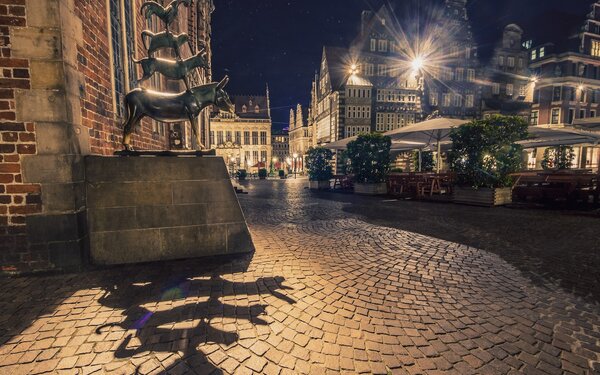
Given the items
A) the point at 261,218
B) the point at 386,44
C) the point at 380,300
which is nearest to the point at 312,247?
the point at 380,300

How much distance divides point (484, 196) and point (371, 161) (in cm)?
514

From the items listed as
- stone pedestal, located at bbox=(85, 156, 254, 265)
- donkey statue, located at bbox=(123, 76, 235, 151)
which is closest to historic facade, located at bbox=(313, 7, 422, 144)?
donkey statue, located at bbox=(123, 76, 235, 151)

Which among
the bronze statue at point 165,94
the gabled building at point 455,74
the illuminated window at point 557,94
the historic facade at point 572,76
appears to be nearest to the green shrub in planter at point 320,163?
the bronze statue at point 165,94

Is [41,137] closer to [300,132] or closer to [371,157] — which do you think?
[371,157]

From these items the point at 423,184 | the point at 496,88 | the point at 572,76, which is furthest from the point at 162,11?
the point at 572,76

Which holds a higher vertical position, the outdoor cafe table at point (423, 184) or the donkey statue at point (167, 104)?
the donkey statue at point (167, 104)

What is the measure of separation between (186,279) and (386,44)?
39.3 metres

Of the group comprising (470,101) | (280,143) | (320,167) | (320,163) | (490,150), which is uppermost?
(280,143)

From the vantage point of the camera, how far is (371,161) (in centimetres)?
1329

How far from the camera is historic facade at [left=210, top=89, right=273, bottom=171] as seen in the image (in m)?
60.7

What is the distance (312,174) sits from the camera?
1711 cm

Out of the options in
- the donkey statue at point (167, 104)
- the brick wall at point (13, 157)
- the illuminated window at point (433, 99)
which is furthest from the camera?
the illuminated window at point (433, 99)

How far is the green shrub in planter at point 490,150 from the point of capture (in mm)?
9320

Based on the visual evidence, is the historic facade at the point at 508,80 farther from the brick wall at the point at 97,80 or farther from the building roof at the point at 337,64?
the brick wall at the point at 97,80
